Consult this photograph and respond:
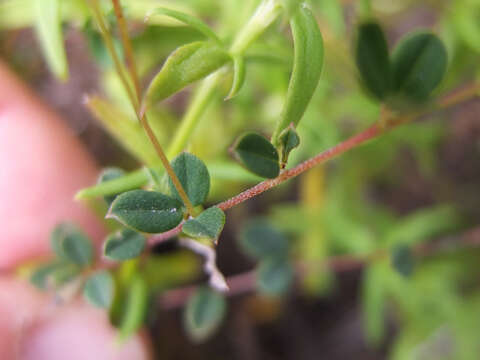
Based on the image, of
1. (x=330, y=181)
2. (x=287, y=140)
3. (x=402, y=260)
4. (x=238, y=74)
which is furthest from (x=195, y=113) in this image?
(x=330, y=181)

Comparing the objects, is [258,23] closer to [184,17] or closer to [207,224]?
[184,17]

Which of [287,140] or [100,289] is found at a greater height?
[287,140]

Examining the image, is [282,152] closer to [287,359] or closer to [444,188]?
[444,188]

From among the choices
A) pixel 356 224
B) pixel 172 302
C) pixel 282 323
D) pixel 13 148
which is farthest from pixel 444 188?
pixel 13 148

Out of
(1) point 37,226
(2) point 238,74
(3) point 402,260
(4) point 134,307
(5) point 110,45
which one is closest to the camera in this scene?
(5) point 110,45

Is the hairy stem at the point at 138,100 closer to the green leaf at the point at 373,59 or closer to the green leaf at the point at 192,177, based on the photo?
the green leaf at the point at 192,177

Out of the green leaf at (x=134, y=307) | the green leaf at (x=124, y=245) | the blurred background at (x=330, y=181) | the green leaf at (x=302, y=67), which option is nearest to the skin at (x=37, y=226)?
the blurred background at (x=330, y=181)

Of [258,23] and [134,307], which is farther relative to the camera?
[134,307]
